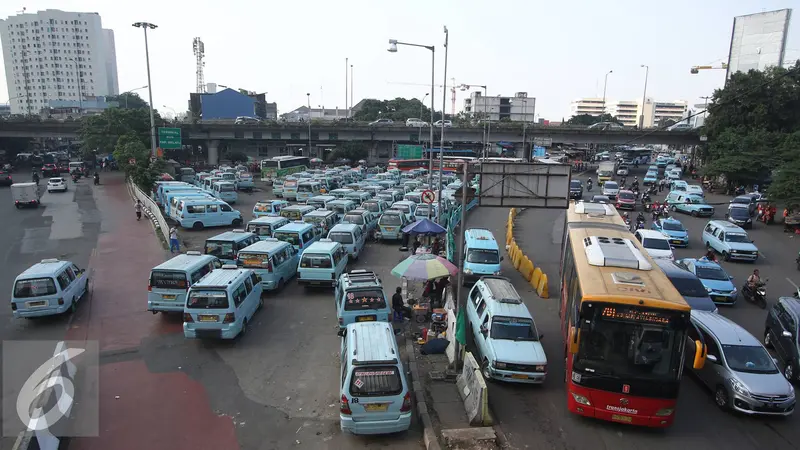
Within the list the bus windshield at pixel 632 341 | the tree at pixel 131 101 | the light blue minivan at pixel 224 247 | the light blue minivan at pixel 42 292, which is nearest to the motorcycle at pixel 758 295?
the bus windshield at pixel 632 341

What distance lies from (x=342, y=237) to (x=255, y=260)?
5374 mm

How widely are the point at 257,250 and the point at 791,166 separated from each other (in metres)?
28.6

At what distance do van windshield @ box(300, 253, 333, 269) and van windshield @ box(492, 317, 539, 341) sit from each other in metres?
7.08

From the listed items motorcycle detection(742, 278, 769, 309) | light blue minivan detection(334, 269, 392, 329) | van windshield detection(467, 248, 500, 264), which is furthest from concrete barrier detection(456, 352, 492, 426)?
motorcycle detection(742, 278, 769, 309)

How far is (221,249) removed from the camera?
60.8ft

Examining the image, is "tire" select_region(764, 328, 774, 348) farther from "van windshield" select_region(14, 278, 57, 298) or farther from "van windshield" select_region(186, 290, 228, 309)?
"van windshield" select_region(14, 278, 57, 298)

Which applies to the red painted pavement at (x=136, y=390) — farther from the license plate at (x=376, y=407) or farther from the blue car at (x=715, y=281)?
the blue car at (x=715, y=281)

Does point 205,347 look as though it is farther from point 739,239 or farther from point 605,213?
point 739,239

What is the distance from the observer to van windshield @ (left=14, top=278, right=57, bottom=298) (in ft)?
44.2

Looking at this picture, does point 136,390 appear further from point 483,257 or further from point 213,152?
point 213,152

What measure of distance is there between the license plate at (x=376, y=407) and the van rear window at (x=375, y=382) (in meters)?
0.16

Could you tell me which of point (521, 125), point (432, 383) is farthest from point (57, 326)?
point (521, 125)

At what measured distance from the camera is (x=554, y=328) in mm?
15070

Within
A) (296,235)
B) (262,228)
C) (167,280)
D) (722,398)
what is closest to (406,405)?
(722,398)
